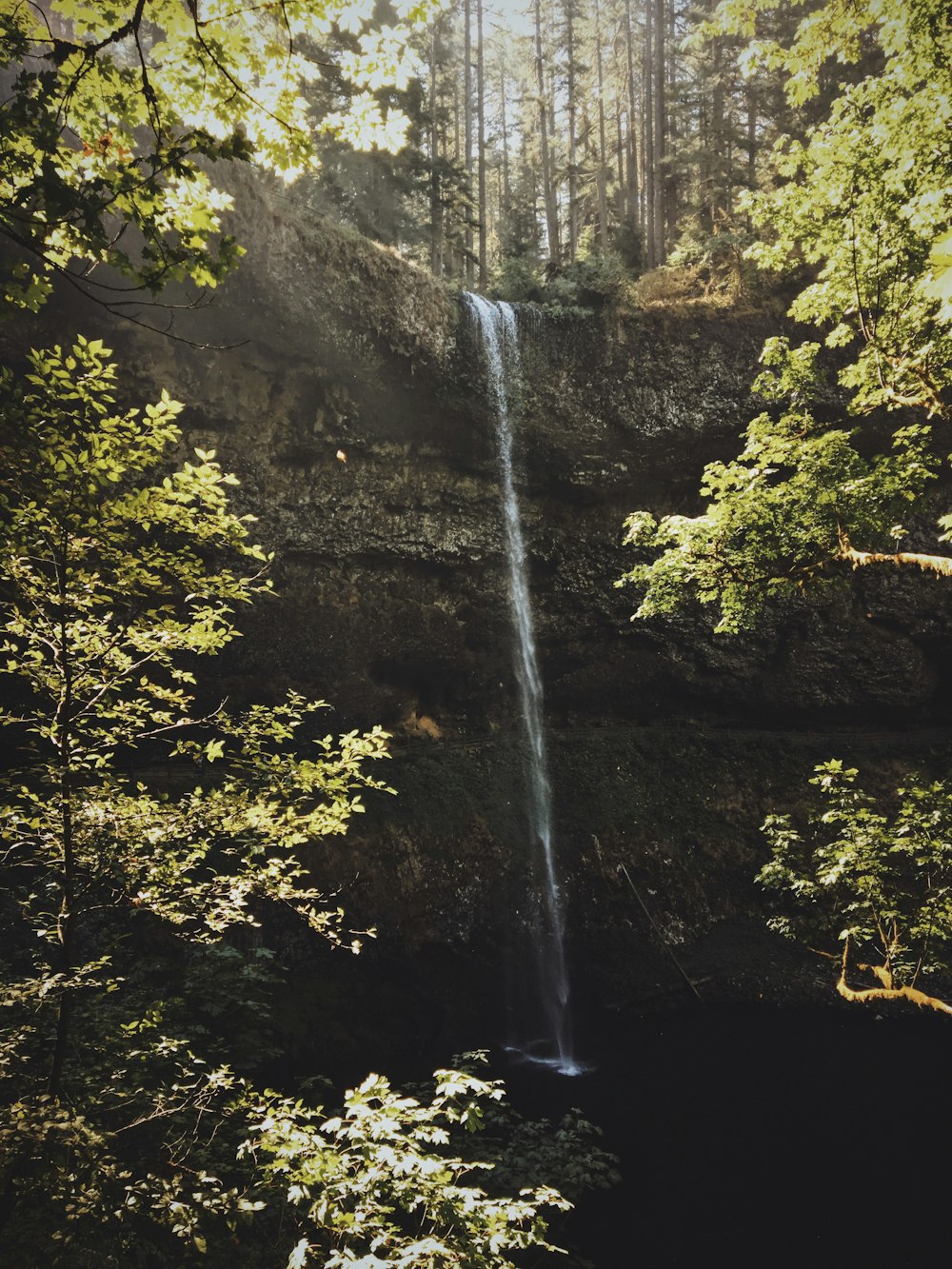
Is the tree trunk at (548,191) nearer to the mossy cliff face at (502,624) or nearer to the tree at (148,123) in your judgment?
the mossy cliff face at (502,624)

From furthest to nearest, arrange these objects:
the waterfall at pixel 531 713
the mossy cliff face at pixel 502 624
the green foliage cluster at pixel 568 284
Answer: the green foliage cluster at pixel 568 284
the mossy cliff face at pixel 502 624
the waterfall at pixel 531 713

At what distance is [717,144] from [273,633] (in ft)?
58.6

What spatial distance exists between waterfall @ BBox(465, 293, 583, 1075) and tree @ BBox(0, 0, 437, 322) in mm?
9953

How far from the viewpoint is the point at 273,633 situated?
11.5 m

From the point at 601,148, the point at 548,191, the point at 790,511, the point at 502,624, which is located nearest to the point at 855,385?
the point at 790,511

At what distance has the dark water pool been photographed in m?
5.74

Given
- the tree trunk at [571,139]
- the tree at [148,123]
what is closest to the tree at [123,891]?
the tree at [148,123]

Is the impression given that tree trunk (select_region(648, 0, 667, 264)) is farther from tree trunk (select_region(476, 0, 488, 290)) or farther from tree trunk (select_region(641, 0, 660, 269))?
tree trunk (select_region(476, 0, 488, 290))

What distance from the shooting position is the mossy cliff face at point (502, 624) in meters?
A: 10.6

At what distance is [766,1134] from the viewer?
7.29 metres

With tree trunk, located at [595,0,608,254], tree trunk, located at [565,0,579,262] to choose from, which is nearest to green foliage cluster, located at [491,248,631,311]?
tree trunk, located at [595,0,608,254]

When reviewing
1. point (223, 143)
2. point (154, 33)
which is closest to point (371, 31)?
point (223, 143)

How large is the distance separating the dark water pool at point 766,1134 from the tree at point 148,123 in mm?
7677

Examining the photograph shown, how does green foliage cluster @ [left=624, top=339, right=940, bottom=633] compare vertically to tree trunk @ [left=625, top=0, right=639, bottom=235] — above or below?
below
